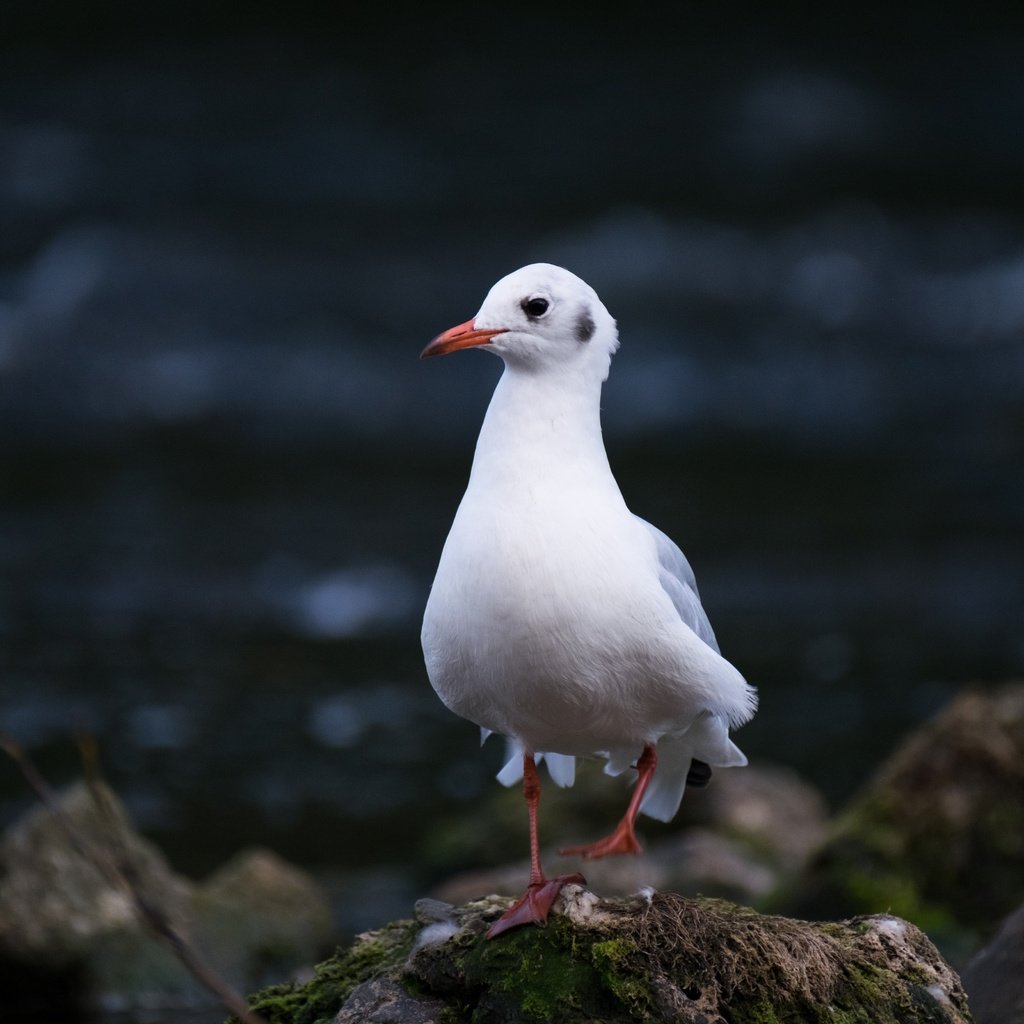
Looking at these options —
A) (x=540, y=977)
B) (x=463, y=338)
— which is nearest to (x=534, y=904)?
(x=540, y=977)

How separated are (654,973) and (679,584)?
1.19 metres

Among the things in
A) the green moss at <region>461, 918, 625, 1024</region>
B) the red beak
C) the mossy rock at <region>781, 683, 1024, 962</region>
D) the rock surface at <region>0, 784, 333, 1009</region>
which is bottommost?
the rock surface at <region>0, 784, 333, 1009</region>

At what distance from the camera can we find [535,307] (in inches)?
Result: 181

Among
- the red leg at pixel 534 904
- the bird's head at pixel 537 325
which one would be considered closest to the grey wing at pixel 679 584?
the bird's head at pixel 537 325

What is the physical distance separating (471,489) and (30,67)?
21.7 metres

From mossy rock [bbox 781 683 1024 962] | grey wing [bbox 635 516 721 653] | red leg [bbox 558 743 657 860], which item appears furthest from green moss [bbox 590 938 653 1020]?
mossy rock [bbox 781 683 1024 962]

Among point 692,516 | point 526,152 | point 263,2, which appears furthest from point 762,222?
point 263,2

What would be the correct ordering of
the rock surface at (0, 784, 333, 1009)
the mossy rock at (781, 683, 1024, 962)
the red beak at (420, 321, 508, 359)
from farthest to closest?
the rock surface at (0, 784, 333, 1009) < the mossy rock at (781, 683, 1024, 962) < the red beak at (420, 321, 508, 359)

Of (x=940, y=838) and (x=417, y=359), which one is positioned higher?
(x=940, y=838)

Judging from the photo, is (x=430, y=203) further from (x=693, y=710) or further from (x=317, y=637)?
(x=693, y=710)

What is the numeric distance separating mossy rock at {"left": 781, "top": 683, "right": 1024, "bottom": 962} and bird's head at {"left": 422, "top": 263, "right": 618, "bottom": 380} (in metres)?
3.16

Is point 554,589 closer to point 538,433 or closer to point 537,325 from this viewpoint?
point 538,433

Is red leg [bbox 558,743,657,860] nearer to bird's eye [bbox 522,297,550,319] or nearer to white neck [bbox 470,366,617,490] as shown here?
white neck [bbox 470,366,617,490]

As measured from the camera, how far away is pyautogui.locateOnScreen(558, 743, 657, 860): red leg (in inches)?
192
